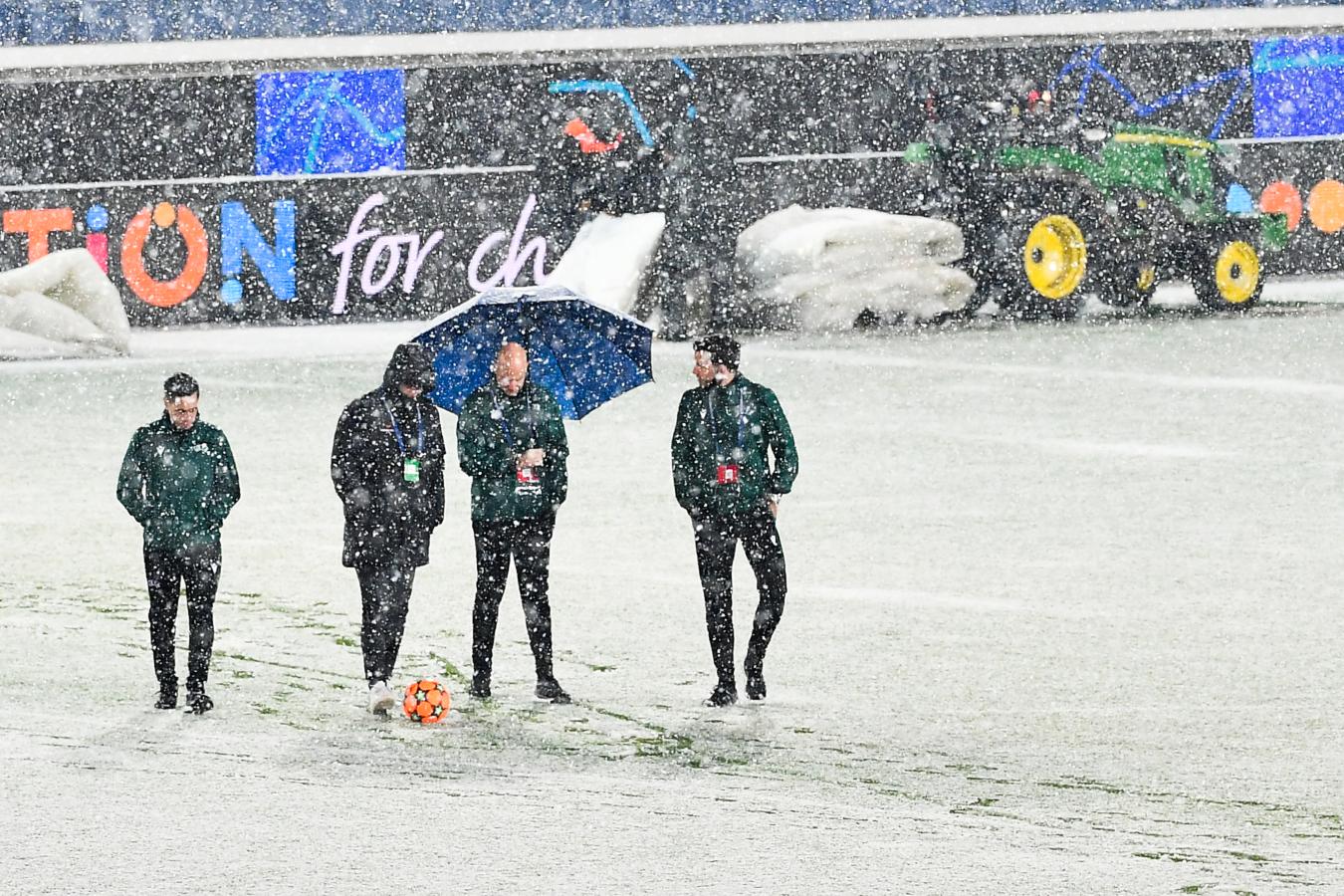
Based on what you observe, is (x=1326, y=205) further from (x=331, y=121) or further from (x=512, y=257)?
(x=331, y=121)

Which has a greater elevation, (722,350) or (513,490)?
(722,350)

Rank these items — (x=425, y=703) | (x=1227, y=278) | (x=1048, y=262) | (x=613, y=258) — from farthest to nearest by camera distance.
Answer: (x=1227, y=278) < (x=1048, y=262) < (x=613, y=258) < (x=425, y=703)

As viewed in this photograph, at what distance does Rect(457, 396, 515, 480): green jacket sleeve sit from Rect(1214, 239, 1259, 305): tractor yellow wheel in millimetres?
17637

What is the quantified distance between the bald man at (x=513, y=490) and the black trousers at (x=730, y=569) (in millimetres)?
569

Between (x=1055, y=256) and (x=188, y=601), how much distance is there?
57.2 ft

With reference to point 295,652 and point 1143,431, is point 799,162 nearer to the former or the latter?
point 1143,431

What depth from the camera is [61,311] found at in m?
22.6

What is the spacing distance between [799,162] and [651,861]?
20801 mm

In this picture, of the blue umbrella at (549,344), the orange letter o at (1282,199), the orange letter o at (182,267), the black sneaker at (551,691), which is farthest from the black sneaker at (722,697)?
the orange letter o at (1282,199)

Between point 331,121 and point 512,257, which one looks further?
point 331,121

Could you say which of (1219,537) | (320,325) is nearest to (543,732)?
Result: (1219,537)

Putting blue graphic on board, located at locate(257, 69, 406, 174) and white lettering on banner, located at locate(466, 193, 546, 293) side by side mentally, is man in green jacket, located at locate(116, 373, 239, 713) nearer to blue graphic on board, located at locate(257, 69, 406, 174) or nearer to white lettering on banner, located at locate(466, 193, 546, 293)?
white lettering on banner, located at locate(466, 193, 546, 293)

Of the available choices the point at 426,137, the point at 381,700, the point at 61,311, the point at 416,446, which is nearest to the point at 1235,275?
the point at 426,137

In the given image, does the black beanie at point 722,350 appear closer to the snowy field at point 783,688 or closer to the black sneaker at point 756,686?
the black sneaker at point 756,686
